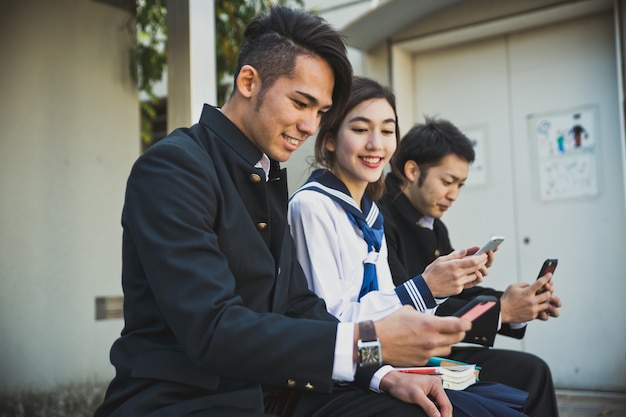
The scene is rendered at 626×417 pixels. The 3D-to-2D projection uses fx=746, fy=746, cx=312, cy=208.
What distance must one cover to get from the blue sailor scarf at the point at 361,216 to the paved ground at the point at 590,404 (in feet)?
10.4

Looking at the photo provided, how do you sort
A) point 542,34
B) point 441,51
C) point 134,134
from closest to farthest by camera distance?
point 134,134
point 542,34
point 441,51

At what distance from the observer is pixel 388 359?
170 centimetres

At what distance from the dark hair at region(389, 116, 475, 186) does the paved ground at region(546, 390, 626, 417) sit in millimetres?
2465

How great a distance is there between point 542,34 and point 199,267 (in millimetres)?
5453

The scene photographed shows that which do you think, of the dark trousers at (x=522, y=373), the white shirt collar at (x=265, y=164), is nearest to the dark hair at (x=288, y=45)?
the white shirt collar at (x=265, y=164)

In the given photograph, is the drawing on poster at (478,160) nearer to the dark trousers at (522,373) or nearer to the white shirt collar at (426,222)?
the white shirt collar at (426,222)

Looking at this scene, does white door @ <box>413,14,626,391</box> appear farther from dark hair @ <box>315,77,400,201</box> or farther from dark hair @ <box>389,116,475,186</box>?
dark hair @ <box>315,77,400,201</box>

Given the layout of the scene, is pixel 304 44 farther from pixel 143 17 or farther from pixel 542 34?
pixel 542 34

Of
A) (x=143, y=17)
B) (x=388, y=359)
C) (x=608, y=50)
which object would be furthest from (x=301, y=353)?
(x=608, y=50)

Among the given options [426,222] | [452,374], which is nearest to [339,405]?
[452,374]

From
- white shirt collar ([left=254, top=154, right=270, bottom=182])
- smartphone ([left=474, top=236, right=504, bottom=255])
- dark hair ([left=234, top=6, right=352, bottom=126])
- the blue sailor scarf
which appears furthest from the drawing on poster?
white shirt collar ([left=254, top=154, right=270, bottom=182])

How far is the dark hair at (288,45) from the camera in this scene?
217 centimetres

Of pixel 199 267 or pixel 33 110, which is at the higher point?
pixel 33 110

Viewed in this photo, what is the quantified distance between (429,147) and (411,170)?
15 centimetres
